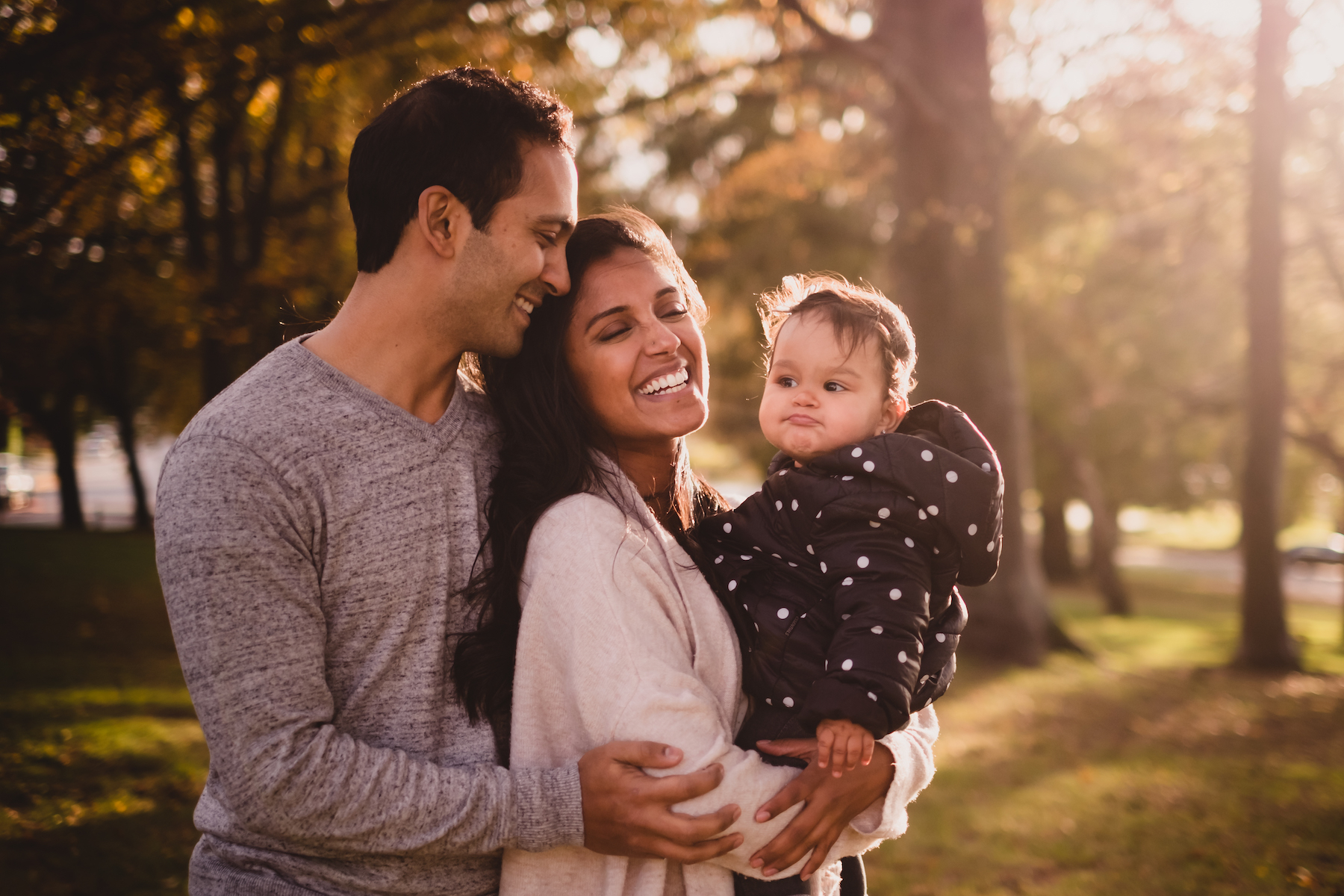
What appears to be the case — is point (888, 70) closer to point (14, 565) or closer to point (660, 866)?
point (660, 866)

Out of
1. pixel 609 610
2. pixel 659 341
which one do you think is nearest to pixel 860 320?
pixel 659 341

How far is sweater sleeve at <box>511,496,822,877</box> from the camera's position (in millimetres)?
2100

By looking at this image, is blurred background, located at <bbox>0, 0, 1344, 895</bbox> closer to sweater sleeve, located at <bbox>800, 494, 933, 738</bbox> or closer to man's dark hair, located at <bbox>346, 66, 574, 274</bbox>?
man's dark hair, located at <bbox>346, 66, 574, 274</bbox>

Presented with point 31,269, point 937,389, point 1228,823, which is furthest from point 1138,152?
point 31,269

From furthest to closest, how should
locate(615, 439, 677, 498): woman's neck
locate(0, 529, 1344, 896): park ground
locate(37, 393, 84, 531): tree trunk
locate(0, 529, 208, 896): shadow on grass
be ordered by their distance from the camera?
locate(37, 393, 84, 531): tree trunk
locate(0, 529, 1344, 896): park ground
locate(0, 529, 208, 896): shadow on grass
locate(615, 439, 677, 498): woman's neck

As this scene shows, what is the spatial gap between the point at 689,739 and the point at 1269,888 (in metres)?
5.14

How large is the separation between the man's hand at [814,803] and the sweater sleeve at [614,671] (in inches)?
1.0

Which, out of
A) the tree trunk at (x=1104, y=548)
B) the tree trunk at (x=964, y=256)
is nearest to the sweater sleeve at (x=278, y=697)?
the tree trunk at (x=964, y=256)

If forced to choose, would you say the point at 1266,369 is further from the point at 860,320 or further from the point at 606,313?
the point at 606,313

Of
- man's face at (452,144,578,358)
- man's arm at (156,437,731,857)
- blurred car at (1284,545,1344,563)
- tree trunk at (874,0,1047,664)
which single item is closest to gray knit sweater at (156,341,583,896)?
man's arm at (156,437,731,857)

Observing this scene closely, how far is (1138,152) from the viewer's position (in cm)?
1566

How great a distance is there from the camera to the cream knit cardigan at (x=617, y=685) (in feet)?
6.91

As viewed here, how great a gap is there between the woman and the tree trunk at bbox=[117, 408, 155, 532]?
23.0 metres

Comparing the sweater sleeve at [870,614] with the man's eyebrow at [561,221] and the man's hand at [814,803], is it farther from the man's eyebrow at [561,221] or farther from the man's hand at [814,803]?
the man's eyebrow at [561,221]
